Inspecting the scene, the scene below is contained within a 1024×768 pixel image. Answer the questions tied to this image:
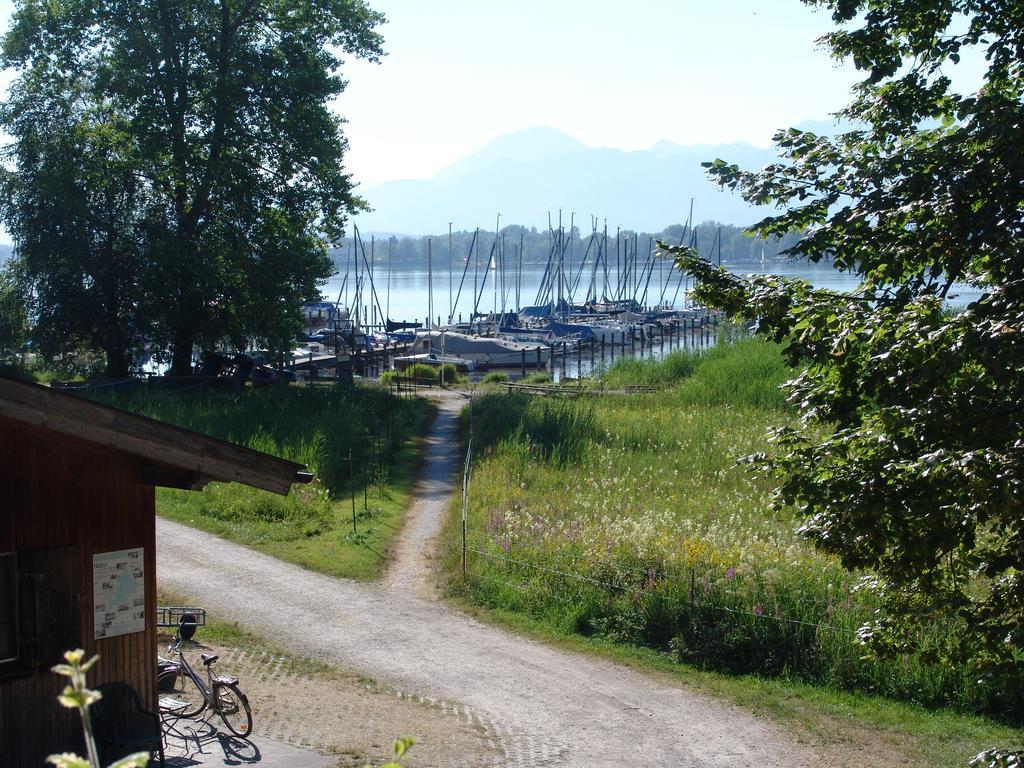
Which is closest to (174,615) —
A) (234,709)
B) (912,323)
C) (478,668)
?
(234,709)

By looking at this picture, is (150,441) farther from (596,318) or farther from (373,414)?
(596,318)

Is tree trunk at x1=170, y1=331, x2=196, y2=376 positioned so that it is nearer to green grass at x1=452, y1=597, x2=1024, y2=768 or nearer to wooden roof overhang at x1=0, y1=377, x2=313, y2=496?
green grass at x1=452, y1=597, x2=1024, y2=768

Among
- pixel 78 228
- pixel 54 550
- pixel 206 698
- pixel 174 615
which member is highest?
pixel 78 228

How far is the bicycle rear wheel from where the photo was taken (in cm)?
1164

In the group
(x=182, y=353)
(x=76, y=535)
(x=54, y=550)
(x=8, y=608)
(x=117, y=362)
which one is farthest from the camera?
(x=117, y=362)

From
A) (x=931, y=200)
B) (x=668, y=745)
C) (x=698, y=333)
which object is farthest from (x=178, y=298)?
(x=698, y=333)

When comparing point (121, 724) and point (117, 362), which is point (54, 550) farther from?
point (117, 362)

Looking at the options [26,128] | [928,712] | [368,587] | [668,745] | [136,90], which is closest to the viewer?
[668,745]

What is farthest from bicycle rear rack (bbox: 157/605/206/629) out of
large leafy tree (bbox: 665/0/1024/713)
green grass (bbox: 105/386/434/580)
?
large leafy tree (bbox: 665/0/1024/713)

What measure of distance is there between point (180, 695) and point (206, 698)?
4.05 ft

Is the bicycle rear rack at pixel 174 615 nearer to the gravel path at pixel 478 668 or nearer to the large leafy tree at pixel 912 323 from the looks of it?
the gravel path at pixel 478 668

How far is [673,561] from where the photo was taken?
56.1ft

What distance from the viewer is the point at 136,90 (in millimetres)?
38719

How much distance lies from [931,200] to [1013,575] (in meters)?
3.15
